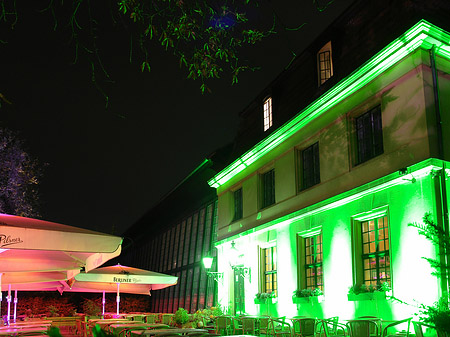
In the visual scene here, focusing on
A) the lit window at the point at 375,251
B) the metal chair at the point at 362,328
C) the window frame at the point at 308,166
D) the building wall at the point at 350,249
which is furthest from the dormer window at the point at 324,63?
the metal chair at the point at 362,328

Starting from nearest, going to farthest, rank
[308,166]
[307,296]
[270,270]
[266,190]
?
[307,296] → [308,166] → [270,270] → [266,190]

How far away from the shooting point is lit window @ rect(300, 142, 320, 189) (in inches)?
554

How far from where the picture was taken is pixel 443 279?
9031 millimetres

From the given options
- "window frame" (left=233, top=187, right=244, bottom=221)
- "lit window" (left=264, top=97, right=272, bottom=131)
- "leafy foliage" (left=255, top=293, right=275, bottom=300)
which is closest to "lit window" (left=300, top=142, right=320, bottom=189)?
"lit window" (left=264, top=97, right=272, bottom=131)

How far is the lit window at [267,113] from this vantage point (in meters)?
17.2

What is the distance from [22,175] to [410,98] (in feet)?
59.2

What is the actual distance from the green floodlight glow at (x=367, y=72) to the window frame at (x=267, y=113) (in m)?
0.90

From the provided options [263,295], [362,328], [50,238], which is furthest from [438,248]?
[263,295]

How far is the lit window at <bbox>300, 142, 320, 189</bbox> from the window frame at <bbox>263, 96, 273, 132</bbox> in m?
2.64

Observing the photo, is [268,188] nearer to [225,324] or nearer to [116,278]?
[225,324]

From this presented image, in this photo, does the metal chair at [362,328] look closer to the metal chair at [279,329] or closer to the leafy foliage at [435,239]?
the leafy foliage at [435,239]

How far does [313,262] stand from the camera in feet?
44.8

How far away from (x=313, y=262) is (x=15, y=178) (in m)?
14.8

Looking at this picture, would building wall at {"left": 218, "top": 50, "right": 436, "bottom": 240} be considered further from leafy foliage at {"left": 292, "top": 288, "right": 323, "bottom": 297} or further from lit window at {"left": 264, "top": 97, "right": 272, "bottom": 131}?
leafy foliage at {"left": 292, "top": 288, "right": 323, "bottom": 297}
